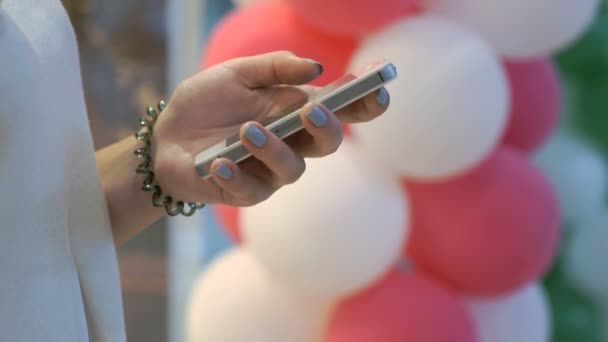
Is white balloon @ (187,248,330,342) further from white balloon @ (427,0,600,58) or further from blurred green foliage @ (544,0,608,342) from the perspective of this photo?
blurred green foliage @ (544,0,608,342)

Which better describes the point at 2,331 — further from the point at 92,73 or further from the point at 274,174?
the point at 92,73

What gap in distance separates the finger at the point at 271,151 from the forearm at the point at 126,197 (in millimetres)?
132

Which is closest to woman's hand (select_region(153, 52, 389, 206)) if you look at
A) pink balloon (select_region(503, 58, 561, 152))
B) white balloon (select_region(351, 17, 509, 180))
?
white balloon (select_region(351, 17, 509, 180))

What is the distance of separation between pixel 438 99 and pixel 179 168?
436 mm

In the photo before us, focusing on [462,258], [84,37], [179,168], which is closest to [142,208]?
[179,168]

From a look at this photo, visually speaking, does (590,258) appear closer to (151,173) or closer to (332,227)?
(332,227)

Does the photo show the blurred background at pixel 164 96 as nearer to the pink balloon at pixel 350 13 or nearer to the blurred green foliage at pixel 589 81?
the blurred green foliage at pixel 589 81

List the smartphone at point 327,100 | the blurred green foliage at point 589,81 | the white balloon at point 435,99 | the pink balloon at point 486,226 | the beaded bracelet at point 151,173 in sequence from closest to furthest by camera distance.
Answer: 1. the smartphone at point 327,100
2. the beaded bracelet at point 151,173
3. the white balloon at point 435,99
4. the pink balloon at point 486,226
5. the blurred green foliage at point 589,81

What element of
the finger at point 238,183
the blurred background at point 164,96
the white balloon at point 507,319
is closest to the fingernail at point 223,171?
the finger at point 238,183

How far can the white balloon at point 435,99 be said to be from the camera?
88 centimetres

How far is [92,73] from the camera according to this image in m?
1.59

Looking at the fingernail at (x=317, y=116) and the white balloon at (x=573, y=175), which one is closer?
the fingernail at (x=317, y=116)

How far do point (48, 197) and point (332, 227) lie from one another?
47 cm

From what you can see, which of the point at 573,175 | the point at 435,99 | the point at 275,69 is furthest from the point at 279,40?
the point at 573,175
